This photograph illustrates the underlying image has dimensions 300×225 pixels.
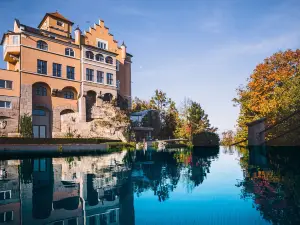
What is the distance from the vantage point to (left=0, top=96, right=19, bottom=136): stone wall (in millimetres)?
29016

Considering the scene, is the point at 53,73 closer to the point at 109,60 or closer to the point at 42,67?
the point at 42,67

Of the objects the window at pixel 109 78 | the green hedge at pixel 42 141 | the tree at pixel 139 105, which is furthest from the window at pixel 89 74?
the tree at pixel 139 105

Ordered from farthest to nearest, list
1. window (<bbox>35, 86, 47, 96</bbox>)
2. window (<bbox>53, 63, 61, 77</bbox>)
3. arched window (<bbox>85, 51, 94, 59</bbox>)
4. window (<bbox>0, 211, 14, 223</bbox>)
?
arched window (<bbox>85, 51, 94, 59</bbox>) → window (<bbox>53, 63, 61, 77</bbox>) → window (<bbox>35, 86, 47, 96</bbox>) → window (<bbox>0, 211, 14, 223</bbox>)

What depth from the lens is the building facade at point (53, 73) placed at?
101 feet

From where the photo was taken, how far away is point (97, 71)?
3978cm

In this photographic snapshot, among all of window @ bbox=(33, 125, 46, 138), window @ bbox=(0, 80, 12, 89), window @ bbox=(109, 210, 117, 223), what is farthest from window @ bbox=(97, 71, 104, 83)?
window @ bbox=(109, 210, 117, 223)

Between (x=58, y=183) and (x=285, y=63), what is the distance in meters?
28.4

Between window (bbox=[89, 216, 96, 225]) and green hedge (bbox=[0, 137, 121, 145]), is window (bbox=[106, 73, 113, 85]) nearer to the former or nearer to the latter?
green hedge (bbox=[0, 137, 121, 145])

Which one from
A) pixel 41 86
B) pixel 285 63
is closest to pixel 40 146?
pixel 41 86

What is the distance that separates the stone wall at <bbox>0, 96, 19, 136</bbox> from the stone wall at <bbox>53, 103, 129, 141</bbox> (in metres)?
6.11

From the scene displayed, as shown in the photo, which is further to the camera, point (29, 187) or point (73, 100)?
point (73, 100)

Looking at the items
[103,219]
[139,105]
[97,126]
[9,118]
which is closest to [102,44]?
[97,126]

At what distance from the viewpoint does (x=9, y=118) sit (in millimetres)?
29719

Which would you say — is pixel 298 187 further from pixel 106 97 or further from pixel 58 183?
pixel 106 97
